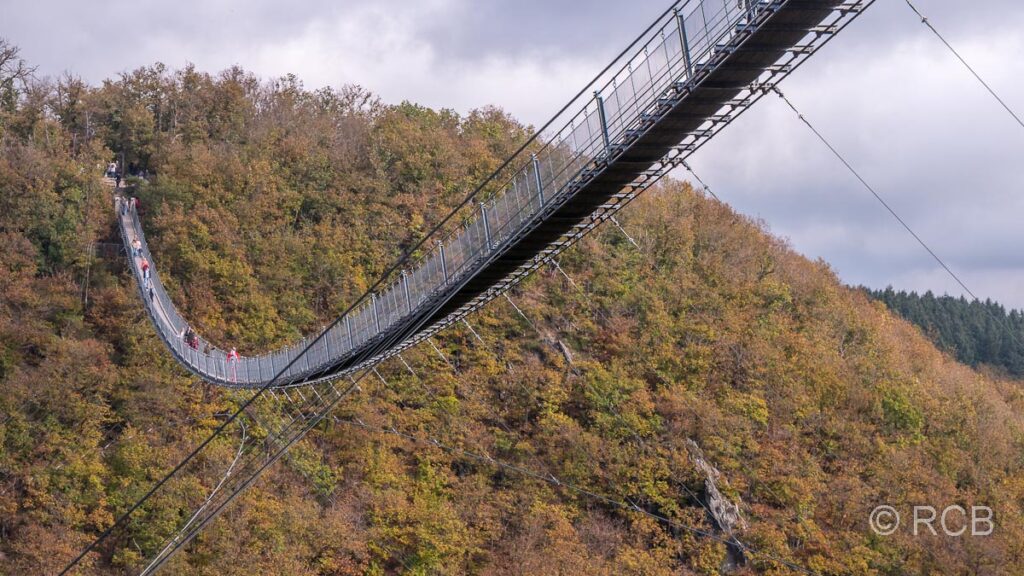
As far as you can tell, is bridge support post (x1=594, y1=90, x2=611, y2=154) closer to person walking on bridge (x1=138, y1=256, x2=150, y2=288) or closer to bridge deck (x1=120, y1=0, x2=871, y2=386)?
bridge deck (x1=120, y1=0, x2=871, y2=386)

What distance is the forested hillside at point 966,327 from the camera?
65.2m

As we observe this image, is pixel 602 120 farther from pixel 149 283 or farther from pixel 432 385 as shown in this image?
pixel 432 385

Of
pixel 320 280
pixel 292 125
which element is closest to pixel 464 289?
pixel 320 280

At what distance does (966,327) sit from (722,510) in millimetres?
40996

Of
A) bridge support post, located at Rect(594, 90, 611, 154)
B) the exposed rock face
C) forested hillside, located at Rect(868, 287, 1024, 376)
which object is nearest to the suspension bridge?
bridge support post, located at Rect(594, 90, 611, 154)

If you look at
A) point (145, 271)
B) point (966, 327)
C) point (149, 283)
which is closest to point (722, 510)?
point (149, 283)

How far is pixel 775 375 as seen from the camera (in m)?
35.6

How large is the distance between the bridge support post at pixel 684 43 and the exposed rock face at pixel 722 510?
63.2ft

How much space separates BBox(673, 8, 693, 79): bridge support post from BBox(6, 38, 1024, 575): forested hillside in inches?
683

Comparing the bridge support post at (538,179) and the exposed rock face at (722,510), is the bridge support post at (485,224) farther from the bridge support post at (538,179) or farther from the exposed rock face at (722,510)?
the exposed rock face at (722,510)

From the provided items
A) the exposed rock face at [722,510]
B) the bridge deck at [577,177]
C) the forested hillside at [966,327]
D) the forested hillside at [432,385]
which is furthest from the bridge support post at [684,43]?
the forested hillside at [966,327]

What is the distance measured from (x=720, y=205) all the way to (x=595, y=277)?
263 inches

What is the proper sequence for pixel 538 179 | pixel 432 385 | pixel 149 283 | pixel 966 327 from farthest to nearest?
pixel 966 327 < pixel 432 385 < pixel 149 283 < pixel 538 179

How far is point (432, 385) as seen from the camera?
33812 mm
